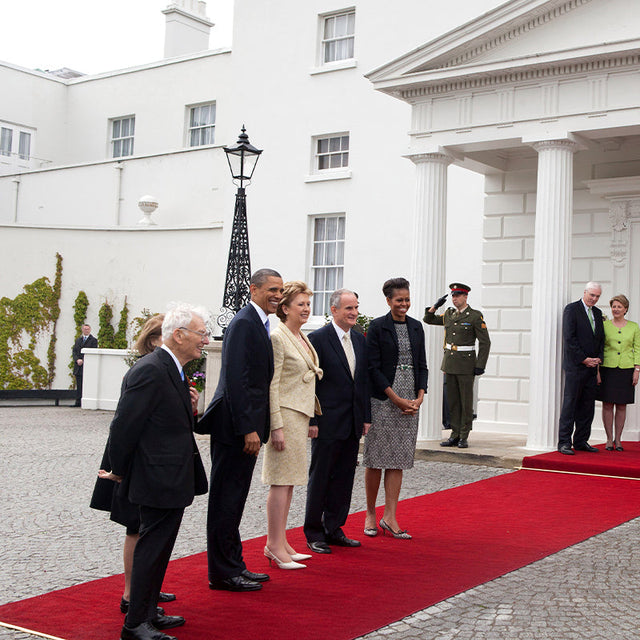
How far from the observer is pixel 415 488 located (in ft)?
31.6

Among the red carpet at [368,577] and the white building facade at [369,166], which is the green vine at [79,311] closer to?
the white building facade at [369,166]

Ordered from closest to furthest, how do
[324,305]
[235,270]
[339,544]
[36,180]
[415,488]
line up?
[339,544]
[415,488]
[235,270]
[324,305]
[36,180]

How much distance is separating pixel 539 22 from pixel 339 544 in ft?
27.1

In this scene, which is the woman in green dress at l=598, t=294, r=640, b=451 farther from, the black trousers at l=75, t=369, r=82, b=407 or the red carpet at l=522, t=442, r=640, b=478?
the black trousers at l=75, t=369, r=82, b=407

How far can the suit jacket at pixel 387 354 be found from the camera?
7.14 meters

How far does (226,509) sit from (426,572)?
151 centimetres

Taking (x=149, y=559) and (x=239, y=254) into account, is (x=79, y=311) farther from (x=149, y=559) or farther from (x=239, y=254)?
(x=149, y=559)

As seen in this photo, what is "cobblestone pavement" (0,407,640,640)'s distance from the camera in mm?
4938

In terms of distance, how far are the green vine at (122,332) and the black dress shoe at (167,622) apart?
19.1 m

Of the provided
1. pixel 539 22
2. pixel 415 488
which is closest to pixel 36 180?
pixel 539 22

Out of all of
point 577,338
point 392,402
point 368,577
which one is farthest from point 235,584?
point 577,338

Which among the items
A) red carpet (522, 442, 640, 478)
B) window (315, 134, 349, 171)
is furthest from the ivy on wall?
red carpet (522, 442, 640, 478)

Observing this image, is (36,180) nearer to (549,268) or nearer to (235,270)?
(235,270)

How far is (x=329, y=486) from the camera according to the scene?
6.86 meters
